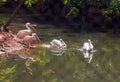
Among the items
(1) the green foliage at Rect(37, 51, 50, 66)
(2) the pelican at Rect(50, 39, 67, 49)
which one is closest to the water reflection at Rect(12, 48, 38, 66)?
(1) the green foliage at Rect(37, 51, 50, 66)

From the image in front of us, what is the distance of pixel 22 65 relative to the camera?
61.5ft

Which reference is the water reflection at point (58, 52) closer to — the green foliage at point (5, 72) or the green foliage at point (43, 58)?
the green foliage at point (43, 58)

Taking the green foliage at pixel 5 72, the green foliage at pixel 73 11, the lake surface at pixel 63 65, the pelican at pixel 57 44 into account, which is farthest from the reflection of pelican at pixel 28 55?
the green foliage at pixel 73 11

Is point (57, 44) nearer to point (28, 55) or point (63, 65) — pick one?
point (28, 55)

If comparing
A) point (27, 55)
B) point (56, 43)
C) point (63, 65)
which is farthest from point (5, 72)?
point (56, 43)

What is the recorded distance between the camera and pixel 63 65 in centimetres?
1912

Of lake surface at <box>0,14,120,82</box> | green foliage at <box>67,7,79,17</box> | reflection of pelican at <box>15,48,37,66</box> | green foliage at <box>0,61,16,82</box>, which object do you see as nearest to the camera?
green foliage at <box>0,61,16,82</box>

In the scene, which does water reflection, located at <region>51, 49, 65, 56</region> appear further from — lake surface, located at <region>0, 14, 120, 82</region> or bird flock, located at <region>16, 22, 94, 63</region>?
bird flock, located at <region>16, 22, 94, 63</region>

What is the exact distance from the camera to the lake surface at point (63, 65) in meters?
16.6

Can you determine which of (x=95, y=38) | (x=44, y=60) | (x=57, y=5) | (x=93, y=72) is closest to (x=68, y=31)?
(x=95, y=38)

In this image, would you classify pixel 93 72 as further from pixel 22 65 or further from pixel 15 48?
pixel 15 48

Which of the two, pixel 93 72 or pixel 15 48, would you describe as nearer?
pixel 93 72

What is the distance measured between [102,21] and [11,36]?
9905 mm

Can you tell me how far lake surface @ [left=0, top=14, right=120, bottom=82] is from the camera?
652 inches
